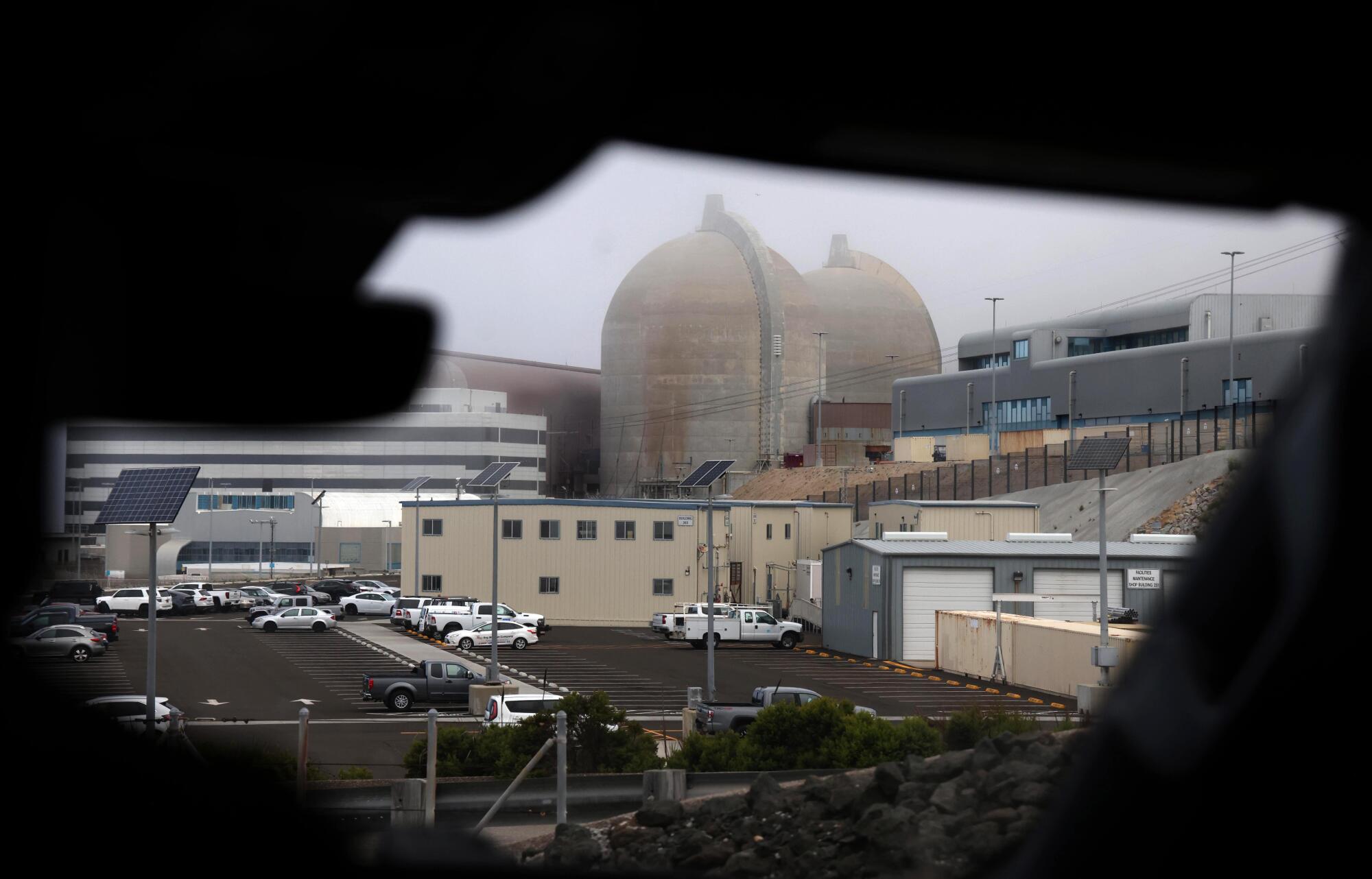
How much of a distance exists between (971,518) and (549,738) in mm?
Result: 30363

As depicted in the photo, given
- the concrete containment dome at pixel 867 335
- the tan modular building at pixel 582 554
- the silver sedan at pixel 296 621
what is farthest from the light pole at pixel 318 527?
the concrete containment dome at pixel 867 335

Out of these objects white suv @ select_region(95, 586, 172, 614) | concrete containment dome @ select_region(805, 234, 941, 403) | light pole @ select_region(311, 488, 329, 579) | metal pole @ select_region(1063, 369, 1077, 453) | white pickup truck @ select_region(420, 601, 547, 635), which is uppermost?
concrete containment dome @ select_region(805, 234, 941, 403)

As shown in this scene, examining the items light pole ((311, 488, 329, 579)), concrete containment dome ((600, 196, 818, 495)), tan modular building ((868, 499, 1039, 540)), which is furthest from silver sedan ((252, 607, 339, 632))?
concrete containment dome ((600, 196, 818, 495))

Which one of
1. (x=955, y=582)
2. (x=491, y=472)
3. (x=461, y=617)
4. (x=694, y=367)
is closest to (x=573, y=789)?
(x=491, y=472)

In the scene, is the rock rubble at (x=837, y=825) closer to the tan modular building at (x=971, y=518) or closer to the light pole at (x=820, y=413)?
the tan modular building at (x=971, y=518)

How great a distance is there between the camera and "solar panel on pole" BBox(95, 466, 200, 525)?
670 centimetres

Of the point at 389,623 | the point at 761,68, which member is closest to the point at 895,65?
the point at 761,68

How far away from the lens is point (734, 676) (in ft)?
102

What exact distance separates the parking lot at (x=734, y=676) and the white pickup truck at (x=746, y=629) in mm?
337

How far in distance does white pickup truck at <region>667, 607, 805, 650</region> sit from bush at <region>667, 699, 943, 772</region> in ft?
73.8

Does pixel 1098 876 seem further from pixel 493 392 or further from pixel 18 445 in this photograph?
pixel 493 392

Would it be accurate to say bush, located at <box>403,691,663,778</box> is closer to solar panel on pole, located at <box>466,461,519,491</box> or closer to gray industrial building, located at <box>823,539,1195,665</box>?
solar panel on pole, located at <box>466,461,519,491</box>

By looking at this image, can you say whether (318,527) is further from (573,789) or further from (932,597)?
(932,597)

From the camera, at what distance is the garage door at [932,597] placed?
34.8 m
